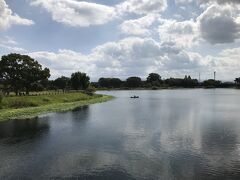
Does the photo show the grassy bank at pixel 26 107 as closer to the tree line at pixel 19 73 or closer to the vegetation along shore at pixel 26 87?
the vegetation along shore at pixel 26 87

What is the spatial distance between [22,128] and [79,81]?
5172 inches

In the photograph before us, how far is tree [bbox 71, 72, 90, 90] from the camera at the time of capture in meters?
189

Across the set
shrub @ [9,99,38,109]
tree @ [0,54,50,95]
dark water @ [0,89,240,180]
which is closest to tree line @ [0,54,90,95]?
tree @ [0,54,50,95]

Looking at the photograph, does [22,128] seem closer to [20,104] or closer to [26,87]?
[20,104]

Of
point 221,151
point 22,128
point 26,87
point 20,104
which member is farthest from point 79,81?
point 221,151

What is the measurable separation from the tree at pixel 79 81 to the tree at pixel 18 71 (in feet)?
230

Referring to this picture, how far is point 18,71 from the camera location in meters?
113

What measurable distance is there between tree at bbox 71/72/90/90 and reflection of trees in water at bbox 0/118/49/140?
119 metres

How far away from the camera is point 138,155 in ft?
119

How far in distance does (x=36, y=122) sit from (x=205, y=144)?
37.7 meters

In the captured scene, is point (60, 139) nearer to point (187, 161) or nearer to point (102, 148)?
point (102, 148)

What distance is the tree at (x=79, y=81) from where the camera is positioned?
7441 inches

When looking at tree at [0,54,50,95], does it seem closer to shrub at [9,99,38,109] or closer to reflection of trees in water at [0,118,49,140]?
shrub at [9,99,38,109]

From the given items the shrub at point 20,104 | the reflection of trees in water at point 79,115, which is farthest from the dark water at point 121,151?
the shrub at point 20,104
